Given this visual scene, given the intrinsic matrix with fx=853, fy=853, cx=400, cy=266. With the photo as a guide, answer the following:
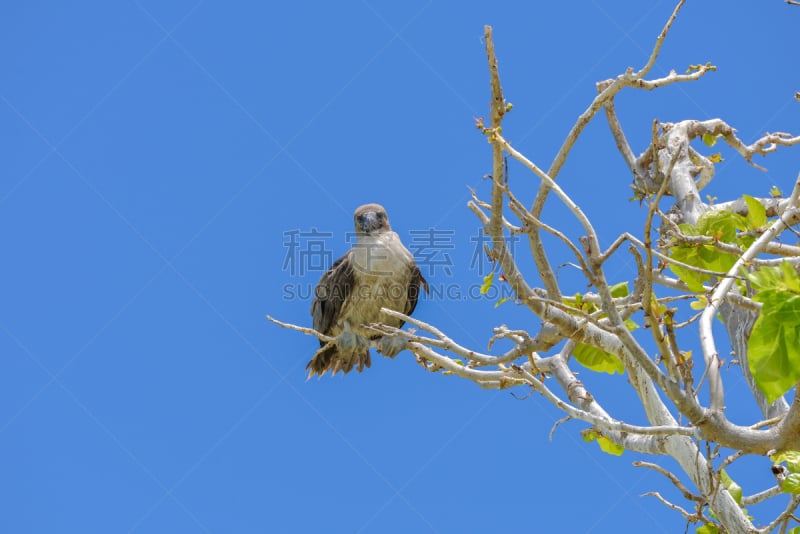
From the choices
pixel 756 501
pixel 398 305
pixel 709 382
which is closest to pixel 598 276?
pixel 709 382

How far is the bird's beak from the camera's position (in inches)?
380

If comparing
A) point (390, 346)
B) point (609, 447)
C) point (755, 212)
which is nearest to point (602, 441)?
point (609, 447)

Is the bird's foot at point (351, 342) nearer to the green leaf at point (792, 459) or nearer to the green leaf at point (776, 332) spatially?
the green leaf at point (792, 459)

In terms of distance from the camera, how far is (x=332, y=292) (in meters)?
9.33

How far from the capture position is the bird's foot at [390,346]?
352 inches

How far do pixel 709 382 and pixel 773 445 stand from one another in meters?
0.41

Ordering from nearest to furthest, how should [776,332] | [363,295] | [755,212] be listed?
[776,332]
[755,212]
[363,295]

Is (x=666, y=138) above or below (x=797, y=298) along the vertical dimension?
above

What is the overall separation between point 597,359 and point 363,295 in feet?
12.6

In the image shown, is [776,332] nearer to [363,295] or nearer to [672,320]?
[672,320]

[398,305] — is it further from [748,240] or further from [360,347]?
[748,240]

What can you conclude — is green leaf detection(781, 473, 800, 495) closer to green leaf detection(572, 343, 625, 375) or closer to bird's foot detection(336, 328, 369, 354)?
green leaf detection(572, 343, 625, 375)

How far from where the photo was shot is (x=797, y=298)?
3.29 m

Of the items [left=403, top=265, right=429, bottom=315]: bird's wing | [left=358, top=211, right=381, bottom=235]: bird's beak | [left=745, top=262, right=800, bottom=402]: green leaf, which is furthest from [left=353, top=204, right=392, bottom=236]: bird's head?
[left=745, top=262, right=800, bottom=402]: green leaf
